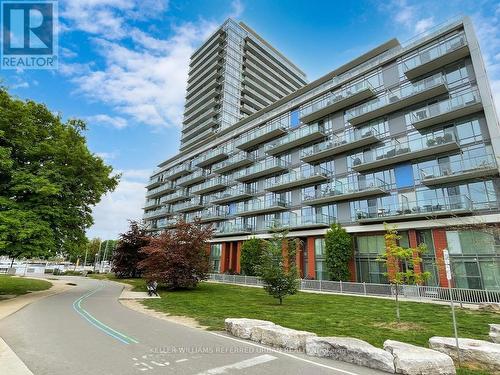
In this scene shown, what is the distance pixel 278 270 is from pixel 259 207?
72.7ft

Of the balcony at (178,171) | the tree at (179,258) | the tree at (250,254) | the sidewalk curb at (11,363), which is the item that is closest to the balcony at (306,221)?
the tree at (250,254)

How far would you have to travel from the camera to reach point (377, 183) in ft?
94.6

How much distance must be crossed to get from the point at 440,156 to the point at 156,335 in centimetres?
2592

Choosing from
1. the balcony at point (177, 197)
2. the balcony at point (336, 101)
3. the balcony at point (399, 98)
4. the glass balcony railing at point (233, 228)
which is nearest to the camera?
the balcony at point (399, 98)

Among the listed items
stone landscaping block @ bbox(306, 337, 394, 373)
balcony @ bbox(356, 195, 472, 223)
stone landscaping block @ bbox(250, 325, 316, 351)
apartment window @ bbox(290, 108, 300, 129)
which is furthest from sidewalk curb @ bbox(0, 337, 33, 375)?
apartment window @ bbox(290, 108, 300, 129)

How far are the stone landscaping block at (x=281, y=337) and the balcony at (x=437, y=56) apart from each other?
90.0 ft

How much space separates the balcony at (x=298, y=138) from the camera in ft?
117

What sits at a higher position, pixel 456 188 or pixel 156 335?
pixel 456 188

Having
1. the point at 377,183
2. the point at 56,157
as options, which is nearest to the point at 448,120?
the point at 377,183

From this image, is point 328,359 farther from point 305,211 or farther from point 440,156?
point 305,211

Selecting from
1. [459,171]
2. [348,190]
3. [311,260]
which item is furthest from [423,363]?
[311,260]

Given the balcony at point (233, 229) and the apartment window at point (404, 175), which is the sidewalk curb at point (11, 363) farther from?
the balcony at point (233, 229)

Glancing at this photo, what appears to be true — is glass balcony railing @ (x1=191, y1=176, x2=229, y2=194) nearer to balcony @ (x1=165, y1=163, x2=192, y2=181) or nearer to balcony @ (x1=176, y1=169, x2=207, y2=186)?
balcony @ (x1=176, y1=169, x2=207, y2=186)

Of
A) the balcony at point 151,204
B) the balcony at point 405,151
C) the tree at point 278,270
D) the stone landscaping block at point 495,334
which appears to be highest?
the balcony at point 151,204
